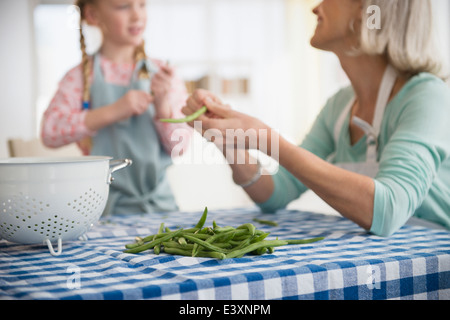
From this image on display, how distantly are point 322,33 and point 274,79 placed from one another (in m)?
4.15

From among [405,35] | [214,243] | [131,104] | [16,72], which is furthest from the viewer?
[16,72]

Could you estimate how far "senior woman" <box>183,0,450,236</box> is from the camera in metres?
1.00

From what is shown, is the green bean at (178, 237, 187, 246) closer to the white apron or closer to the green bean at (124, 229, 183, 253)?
the green bean at (124, 229, 183, 253)

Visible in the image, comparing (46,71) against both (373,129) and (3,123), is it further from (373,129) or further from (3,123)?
(373,129)

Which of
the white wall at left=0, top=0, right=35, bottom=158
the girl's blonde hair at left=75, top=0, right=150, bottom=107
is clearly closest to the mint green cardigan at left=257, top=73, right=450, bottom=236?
the girl's blonde hair at left=75, top=0, right=150, bottom=107

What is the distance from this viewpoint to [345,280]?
0.69m

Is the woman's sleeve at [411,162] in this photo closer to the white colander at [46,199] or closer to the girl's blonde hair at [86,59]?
the white colander at [46,199]

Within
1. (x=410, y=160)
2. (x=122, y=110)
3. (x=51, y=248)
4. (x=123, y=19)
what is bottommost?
(x=51, y=248)

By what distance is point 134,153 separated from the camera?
1.71 meters

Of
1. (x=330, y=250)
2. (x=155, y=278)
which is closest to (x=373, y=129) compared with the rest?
(x=330, y=250)

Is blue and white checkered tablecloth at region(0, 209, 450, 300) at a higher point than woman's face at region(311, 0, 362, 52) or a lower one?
lower

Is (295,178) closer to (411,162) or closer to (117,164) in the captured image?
(411,162)

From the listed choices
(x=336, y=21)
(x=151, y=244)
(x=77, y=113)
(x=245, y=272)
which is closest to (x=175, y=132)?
(x=77, y=113)

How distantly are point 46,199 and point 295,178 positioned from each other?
2.55 ft
